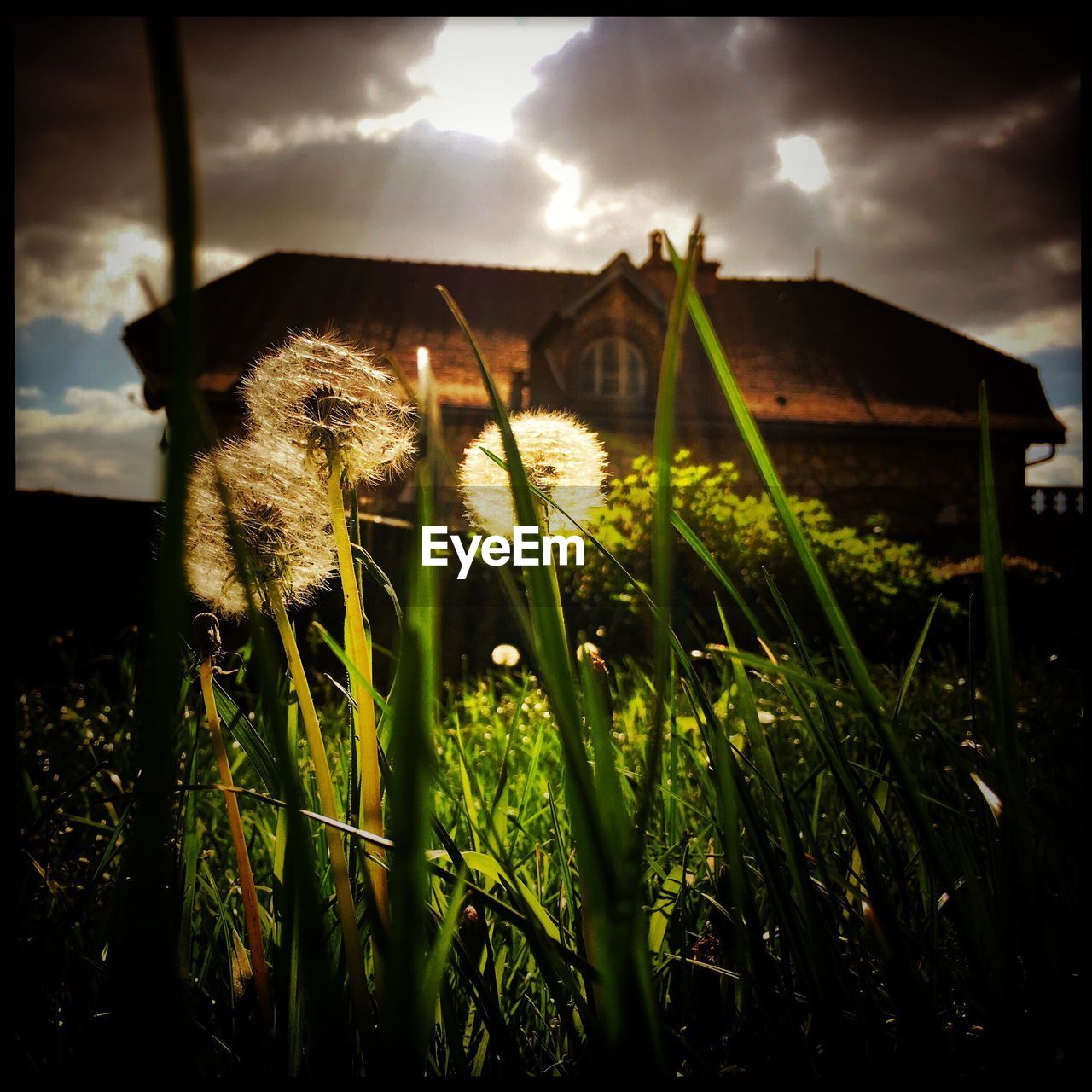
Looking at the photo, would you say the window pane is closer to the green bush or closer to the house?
the house

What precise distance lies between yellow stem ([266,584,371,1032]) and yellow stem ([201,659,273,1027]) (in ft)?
0.26

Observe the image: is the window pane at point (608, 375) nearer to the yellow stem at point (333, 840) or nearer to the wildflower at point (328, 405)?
the wildflower at point (328, 405)

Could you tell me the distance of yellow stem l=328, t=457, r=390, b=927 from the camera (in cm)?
45

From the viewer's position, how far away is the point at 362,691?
45cm

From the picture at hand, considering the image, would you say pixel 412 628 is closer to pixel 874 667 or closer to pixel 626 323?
pixel 874 667

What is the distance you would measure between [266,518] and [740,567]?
10.1ft

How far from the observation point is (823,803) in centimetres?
132

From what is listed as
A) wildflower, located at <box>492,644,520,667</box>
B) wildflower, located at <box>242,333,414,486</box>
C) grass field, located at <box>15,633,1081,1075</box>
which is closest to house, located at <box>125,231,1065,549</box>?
wildflower, located at <box>492,644,520,667</box>

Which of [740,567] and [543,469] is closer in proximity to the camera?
[543,469]

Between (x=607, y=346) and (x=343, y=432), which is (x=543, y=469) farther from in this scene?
(x=607, y=346)

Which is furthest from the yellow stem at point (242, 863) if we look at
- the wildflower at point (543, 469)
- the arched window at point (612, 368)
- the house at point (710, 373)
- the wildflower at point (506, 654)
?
the arched window at point (612, 368)

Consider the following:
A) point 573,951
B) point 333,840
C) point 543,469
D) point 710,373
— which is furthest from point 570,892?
point 710,373

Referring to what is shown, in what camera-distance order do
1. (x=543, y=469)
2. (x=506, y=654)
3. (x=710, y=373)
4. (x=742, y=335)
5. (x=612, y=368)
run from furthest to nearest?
(x=742, y=335)
(x=612, y=368)
(x=710, y=373)
(x=506, y=654)
(x=543, y=469)

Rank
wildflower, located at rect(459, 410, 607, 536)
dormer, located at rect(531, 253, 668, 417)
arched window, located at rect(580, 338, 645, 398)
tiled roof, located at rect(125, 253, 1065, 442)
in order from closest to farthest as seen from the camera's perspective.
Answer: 1. wildflower, located at rect(459, 410, 607, 536)
2. tiled roof, located at rect(125, 253, 1065, 442)
3. dormer, located at rect(531, 253, 668, 417)
4. arched window, located at rect(580, 338, 645, 398)
